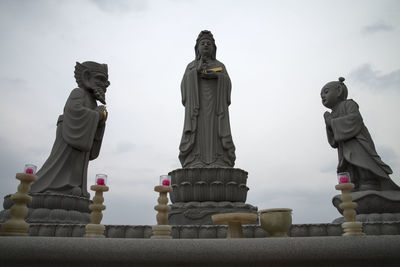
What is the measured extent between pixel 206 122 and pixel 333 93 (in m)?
2.83

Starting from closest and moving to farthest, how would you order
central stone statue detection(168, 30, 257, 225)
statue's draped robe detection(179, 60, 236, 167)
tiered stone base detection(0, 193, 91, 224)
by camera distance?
1. tiered stone base detection(0, 193, 91, 224)
2. central stone statue detection(168, 30, 257, 225)
3. statue's draped robe detection(179, 60, 236, 167)

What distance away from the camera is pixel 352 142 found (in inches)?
232

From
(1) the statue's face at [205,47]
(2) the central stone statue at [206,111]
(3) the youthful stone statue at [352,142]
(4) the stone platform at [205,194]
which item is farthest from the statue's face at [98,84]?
(3) the youthful stone statue at [352,142]

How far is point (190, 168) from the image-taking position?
6.19 meters

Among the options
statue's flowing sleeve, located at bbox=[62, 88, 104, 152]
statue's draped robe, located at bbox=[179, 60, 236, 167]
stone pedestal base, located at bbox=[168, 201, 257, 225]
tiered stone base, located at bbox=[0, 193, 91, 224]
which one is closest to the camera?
tiered stone base, located at bbox=[0, 193, 91, 224]

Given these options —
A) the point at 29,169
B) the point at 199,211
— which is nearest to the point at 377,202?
the point at 199,211

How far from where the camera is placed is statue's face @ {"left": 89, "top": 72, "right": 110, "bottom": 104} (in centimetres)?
606

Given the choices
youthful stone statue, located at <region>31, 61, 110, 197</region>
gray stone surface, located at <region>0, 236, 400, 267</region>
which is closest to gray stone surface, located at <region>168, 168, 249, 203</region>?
youthful stone statue, located at <region>31, 61, 110, 197</region>

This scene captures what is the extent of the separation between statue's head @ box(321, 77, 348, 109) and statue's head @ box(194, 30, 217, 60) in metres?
2.87

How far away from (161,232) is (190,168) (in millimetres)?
3249

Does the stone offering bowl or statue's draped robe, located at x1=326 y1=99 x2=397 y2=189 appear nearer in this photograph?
the stone offering bowl

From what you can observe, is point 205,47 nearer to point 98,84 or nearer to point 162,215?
point 98,84

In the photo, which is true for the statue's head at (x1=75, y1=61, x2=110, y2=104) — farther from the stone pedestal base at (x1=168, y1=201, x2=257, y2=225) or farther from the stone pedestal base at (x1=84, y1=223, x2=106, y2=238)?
the stone pedestal base at (x1=84, y1=223, x2=106, y2=238)

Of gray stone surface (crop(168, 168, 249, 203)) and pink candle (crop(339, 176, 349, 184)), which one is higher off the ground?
gray stone surface (crop(168, 168, 249, 203))
